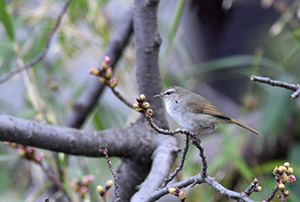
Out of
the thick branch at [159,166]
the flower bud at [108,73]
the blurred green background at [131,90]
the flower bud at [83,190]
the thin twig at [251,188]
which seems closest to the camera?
the thin twig at [251,188]

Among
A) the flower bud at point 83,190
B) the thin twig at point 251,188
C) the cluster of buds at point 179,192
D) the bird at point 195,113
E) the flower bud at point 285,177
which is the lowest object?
the cluster of buds at point 179,192

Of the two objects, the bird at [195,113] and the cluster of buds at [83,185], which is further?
the bird at [195,113]

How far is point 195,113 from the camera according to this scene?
178cm

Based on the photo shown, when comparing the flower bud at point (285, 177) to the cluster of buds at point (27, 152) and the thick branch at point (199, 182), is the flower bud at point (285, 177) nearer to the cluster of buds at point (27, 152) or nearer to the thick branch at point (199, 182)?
the thick branch at point (199, 182)

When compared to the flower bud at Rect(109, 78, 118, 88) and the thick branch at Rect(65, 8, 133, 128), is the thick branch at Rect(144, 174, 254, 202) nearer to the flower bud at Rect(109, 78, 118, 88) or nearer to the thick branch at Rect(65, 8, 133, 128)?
the flower bud at Rect(109, 78, 118, 88)

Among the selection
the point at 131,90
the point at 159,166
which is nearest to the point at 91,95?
the point at 131,90

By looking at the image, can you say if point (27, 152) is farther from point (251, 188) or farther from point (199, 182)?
point (251, 188)

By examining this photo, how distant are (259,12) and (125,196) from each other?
2.65 m

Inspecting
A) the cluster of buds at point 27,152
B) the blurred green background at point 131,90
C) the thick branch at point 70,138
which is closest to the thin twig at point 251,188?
the thick branch at point 70,138

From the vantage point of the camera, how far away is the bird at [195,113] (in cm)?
175

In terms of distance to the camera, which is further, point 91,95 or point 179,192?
point 91,95

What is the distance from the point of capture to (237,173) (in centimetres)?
273

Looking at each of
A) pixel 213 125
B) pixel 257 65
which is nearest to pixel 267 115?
pixel 257 65

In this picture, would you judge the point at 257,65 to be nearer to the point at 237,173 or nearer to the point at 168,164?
the point at 237,173
